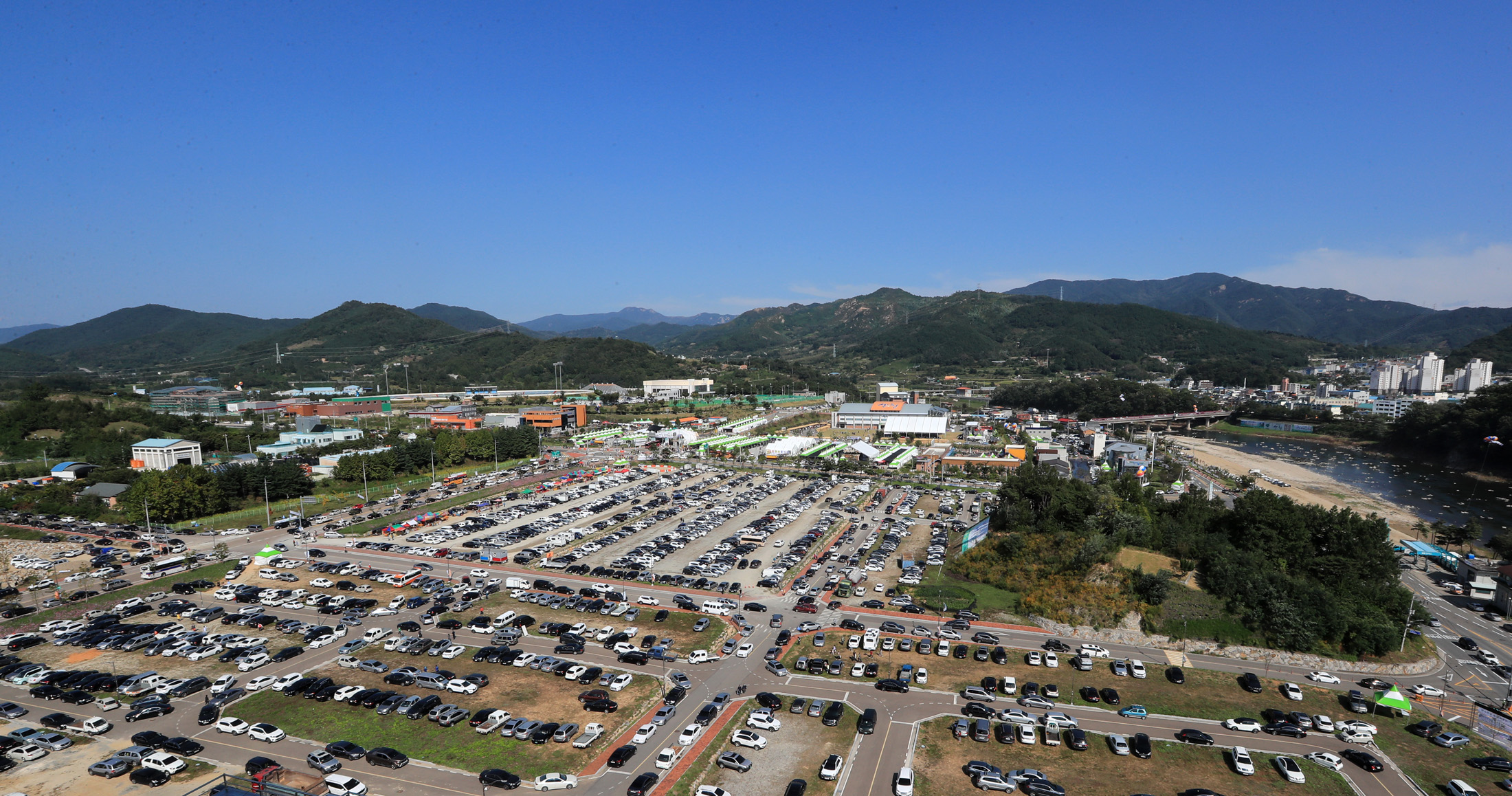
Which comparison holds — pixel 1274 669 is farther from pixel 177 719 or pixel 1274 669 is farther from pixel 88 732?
pixel 88 732

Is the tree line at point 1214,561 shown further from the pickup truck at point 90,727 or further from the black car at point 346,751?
the pickup truck at point 90,727

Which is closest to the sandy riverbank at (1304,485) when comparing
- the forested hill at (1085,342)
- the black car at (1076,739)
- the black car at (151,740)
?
the black car at (1076,739)

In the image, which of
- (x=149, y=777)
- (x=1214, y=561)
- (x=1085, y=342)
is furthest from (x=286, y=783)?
(x=1085, y=342)

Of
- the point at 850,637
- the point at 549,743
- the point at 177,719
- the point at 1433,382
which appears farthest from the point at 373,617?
the point at 1433,382

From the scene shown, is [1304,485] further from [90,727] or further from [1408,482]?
[90,727]

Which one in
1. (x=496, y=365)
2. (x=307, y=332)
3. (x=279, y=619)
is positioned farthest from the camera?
(x=307, y=332)
